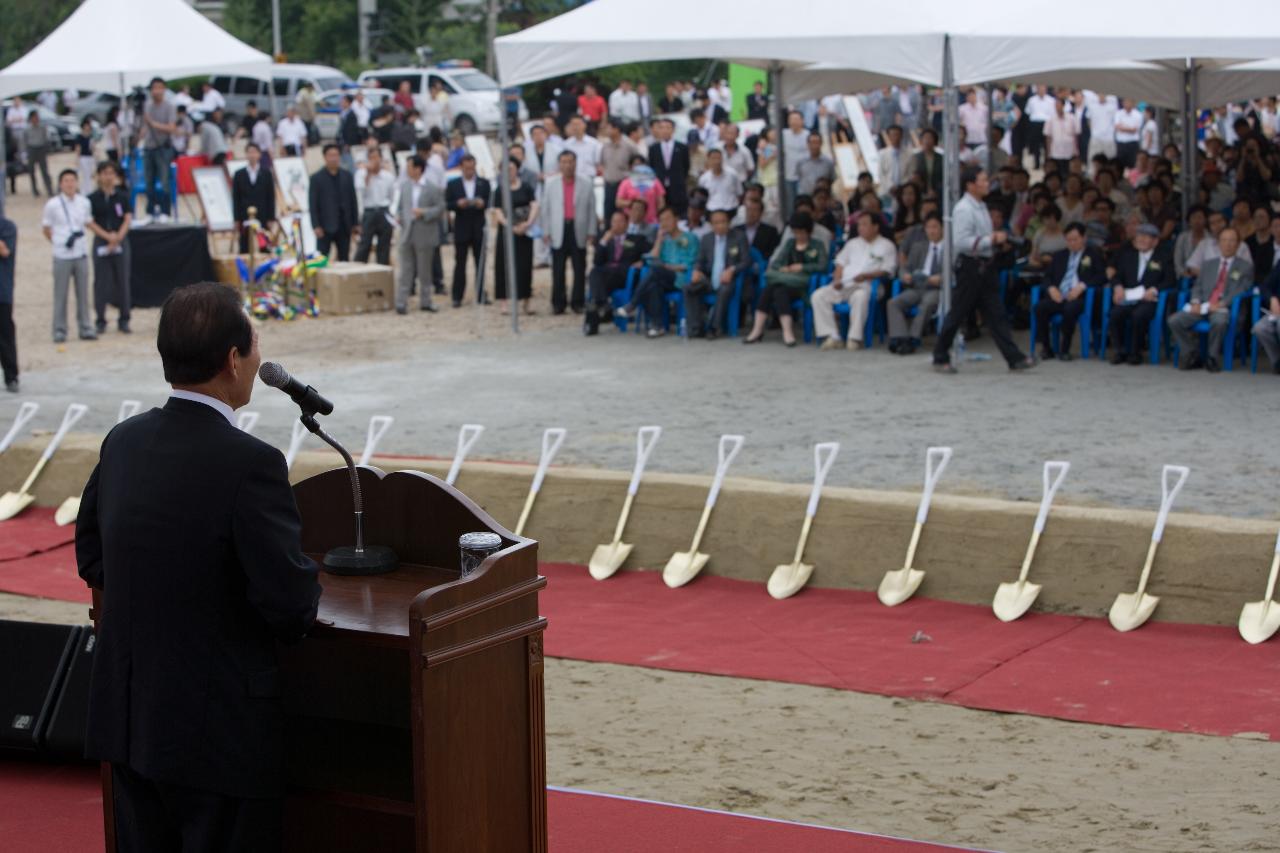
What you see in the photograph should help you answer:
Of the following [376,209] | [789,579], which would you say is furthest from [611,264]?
[789,579]

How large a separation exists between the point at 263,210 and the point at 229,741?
16.2 metres

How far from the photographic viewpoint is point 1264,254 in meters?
13.1

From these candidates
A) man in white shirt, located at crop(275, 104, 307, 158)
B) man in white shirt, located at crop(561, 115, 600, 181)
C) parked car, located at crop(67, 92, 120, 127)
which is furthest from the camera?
parked car, located at crop(67, 92, 120, 127)

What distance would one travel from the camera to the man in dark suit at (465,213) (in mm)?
17297

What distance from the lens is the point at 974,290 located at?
1283cm

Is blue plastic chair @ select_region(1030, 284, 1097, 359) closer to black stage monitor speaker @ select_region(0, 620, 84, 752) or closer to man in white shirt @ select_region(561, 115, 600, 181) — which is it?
man in white shirt @ select_region(561, 115, 600, 181)

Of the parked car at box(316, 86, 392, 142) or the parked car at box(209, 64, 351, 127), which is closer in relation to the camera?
the parked car at box(316, 86, 392, 142)

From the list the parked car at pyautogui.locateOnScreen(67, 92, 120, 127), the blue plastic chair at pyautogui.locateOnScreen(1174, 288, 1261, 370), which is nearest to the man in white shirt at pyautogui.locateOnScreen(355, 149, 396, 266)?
the blue plastic chair at pyautogui.locateOnScreen(1174, 288, 1261, 370)

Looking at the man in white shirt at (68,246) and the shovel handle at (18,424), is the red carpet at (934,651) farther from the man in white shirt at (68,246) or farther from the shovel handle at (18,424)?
the man in white shirt at (68,246)

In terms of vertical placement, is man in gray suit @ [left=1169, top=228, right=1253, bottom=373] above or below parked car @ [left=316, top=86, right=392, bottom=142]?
below

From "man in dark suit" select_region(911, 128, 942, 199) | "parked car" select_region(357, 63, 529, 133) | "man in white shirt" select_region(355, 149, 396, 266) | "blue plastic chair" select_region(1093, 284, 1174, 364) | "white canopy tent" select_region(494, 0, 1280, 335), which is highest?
"parked car" select_region(357, 63, 529, 133)

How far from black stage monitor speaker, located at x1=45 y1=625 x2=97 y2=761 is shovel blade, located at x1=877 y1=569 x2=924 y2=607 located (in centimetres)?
396

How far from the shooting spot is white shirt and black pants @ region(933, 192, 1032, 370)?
1281cm

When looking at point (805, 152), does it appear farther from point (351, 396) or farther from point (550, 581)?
point (550, 581)
